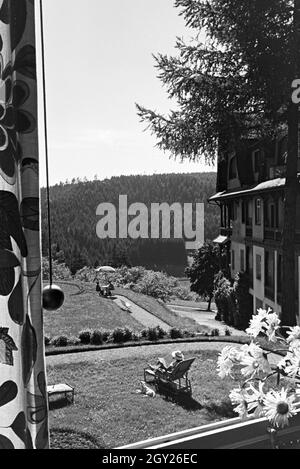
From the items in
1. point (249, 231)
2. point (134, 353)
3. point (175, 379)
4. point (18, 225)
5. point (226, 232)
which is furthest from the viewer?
point (134, 353)

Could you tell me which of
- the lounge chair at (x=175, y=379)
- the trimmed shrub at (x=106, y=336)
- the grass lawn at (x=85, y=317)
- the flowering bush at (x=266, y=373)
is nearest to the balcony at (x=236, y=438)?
the lounge chair at (x=175, y=379)

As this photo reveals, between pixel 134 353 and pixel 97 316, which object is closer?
pixel 134 353

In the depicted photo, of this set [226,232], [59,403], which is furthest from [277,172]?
[59,403]

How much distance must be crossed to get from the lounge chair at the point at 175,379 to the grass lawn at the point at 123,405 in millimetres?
63

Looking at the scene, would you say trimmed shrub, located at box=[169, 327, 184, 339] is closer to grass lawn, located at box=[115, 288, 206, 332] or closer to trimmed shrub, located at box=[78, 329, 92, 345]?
grass lawn, located at box=[115, 288, 206, 332]

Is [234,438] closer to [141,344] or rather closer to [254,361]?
[254,361]

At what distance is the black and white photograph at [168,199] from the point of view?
2.46m

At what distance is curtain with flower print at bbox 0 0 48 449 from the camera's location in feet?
3.82

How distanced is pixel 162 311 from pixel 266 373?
247 centimetres

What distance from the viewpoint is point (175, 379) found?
9.30ft
